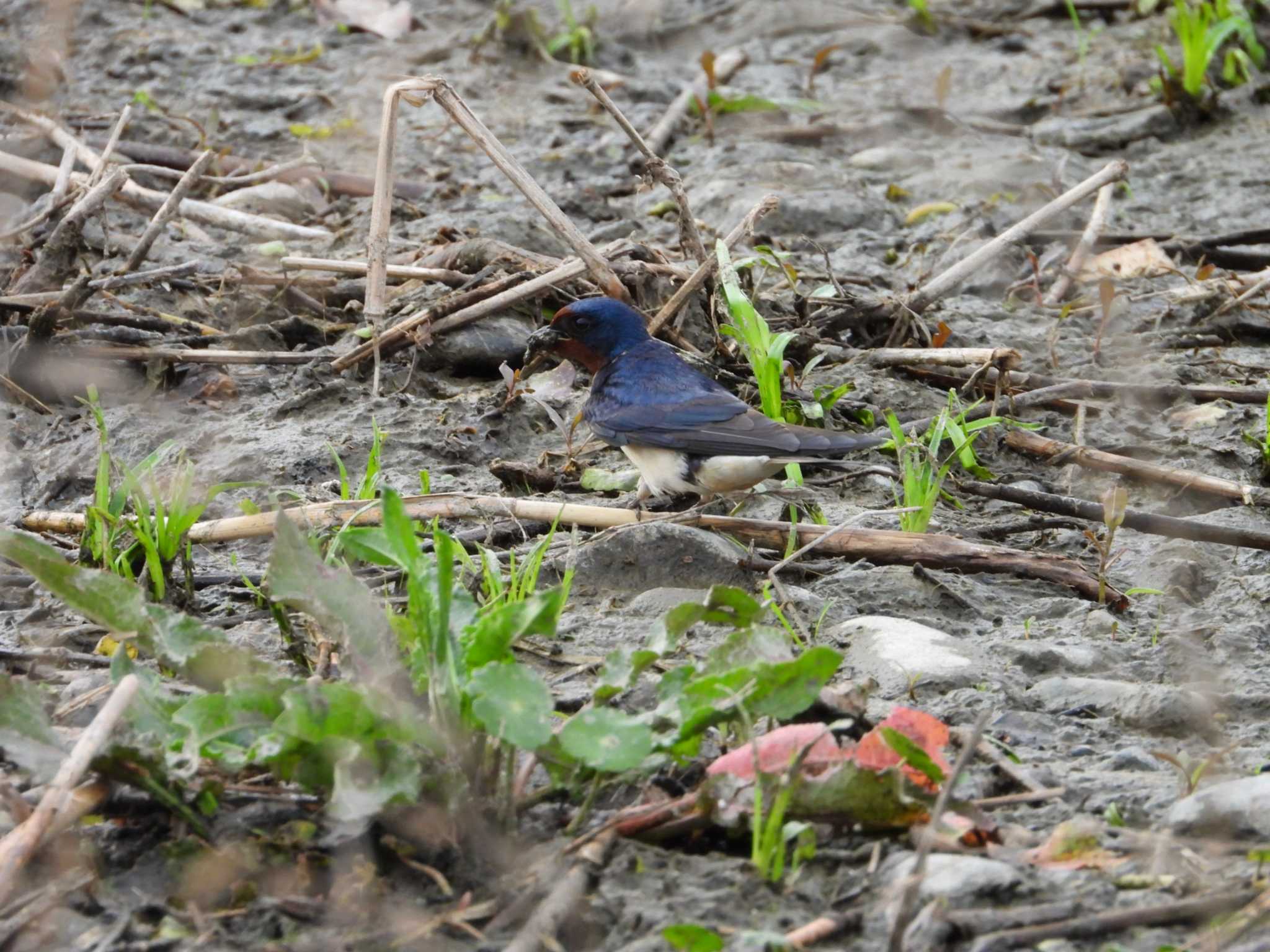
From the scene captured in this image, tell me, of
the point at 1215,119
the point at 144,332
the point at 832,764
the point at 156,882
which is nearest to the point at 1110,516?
the point at 832,764

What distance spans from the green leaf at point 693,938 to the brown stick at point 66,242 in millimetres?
3388

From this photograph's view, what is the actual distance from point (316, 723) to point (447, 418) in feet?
7.99

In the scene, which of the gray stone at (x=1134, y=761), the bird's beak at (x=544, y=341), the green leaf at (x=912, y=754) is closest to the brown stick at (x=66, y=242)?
the bird's beak at (x=544, y=341)

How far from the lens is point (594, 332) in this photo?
15.1ft

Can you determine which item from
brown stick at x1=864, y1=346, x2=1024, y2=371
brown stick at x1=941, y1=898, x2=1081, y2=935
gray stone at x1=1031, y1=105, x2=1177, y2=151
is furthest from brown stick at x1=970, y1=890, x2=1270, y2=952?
gray stone at x1=1031, y1=105, x2=1177, y2=151

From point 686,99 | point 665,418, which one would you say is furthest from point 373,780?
point 686,99

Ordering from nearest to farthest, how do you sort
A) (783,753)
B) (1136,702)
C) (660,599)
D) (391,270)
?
1. (783,753)
2. (1136,702)
3. (660,599)
4. (391,270)

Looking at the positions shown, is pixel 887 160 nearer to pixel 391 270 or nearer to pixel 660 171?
pixel 660 171

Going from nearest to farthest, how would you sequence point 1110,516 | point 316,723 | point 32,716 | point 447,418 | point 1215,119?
1. point 316,723
2. point 32,716
3. point 1110,516
4. point 447,418
5. point 1215,119

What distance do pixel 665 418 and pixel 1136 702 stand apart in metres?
1.80

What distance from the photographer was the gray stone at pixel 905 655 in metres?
2.92

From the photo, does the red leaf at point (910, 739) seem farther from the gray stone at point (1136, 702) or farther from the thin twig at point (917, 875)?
the gray stone at point (1136, 702)

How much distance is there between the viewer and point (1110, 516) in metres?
3.28

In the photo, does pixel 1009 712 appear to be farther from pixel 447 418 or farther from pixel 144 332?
pixel 144 332
